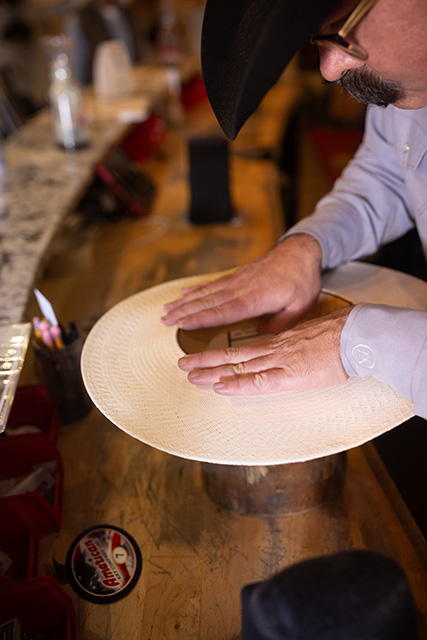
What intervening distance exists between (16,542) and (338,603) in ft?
1.74

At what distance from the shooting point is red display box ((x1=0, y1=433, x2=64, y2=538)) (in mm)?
804

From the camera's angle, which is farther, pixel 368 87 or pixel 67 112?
pixel 67 112

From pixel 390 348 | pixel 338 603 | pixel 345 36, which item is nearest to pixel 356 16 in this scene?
pixel 345 36

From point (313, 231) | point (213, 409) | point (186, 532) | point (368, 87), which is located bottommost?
point (186, 532)

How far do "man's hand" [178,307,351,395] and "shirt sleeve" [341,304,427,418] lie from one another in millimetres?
23

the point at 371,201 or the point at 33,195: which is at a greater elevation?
the point at 371,201

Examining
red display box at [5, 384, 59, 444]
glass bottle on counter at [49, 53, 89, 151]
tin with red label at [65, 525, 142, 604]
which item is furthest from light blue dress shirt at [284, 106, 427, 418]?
glass bottle on counter at [49, 53, 89, 151]

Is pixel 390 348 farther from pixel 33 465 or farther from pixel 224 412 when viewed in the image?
pixel 33 465

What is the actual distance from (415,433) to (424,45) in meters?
0.64

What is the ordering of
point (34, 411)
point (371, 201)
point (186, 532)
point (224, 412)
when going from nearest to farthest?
point (224, 412) → point (186, 532) → point (34, 411) → point (371, 201)

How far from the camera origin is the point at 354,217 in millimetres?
1110

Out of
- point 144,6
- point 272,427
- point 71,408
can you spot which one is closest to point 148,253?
point 71,408

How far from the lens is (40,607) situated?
2.20ft

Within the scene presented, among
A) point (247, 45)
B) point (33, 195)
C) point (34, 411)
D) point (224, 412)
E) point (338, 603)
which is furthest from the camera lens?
point (33, 195)
